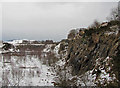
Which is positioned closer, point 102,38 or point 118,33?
point 118,33

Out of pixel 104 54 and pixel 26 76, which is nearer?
pixel 104 54

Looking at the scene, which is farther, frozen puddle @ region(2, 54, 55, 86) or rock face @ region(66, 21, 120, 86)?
frozen puddle @ region(2, 54, 55, 86)

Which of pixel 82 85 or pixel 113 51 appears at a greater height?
pixel 113 51

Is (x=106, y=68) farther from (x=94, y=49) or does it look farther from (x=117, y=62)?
(x=94, y=49)

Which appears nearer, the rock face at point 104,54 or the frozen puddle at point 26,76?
the rock face at point 104,54

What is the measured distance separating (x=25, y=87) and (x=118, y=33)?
8474 mm

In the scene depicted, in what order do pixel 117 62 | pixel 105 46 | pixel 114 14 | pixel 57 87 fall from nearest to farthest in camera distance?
pixel 117 62 < pixel 57 87 < pixel 105 46 < pixel 114 14

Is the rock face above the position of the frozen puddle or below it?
above

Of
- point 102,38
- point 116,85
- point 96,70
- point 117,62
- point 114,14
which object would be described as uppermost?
point 114,14

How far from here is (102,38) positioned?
9.09 meters

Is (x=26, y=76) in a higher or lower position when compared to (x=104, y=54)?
lower

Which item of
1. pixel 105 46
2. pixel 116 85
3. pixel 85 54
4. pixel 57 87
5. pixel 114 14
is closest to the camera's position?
pixel 116 85

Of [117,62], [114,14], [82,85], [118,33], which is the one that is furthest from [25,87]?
[114,14]

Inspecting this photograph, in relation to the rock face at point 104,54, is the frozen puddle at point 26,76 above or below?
below
